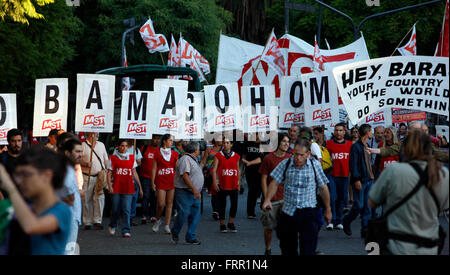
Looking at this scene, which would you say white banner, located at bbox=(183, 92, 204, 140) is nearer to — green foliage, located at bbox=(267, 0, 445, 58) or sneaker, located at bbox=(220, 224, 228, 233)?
sneaker, located at bbox=(220, 224, 228, 233)

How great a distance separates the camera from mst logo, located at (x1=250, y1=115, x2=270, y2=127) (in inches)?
568

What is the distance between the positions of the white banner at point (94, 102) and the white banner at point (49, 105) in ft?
1.01

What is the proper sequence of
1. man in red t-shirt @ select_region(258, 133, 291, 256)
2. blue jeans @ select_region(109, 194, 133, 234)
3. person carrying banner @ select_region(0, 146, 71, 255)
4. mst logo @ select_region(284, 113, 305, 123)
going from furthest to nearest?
1. mst logo @ select_region(284, 113, 305, 123)
2. blue jeans @ select_region(109, 194, 133, 234)
3. man in red t-shirt @ select_region(258, 133, 291, 256)
4. person carrying banner @ select_region(0, 146, 71, 255)

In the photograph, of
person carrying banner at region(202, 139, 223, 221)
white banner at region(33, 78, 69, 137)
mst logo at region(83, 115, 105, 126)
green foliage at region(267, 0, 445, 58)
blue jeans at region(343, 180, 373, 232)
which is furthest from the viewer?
green foliage at region(267, 0, 445, 58)

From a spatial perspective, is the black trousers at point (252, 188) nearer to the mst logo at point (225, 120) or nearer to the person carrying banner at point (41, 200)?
the mst logo at point (225, 120)

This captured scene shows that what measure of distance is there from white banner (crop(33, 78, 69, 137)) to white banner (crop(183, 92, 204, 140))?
104 inches

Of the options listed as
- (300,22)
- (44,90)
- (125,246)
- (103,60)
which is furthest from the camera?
(300,22)

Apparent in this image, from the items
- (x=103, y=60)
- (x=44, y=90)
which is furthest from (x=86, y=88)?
(x=103, y=60)

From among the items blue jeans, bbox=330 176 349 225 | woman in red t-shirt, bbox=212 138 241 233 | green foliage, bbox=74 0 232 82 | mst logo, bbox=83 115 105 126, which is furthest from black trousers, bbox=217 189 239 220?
green foliage, bbox=74 0 232 82

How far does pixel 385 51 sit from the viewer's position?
35.4 m

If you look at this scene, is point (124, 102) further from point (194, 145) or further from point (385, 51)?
point (385, 51)
